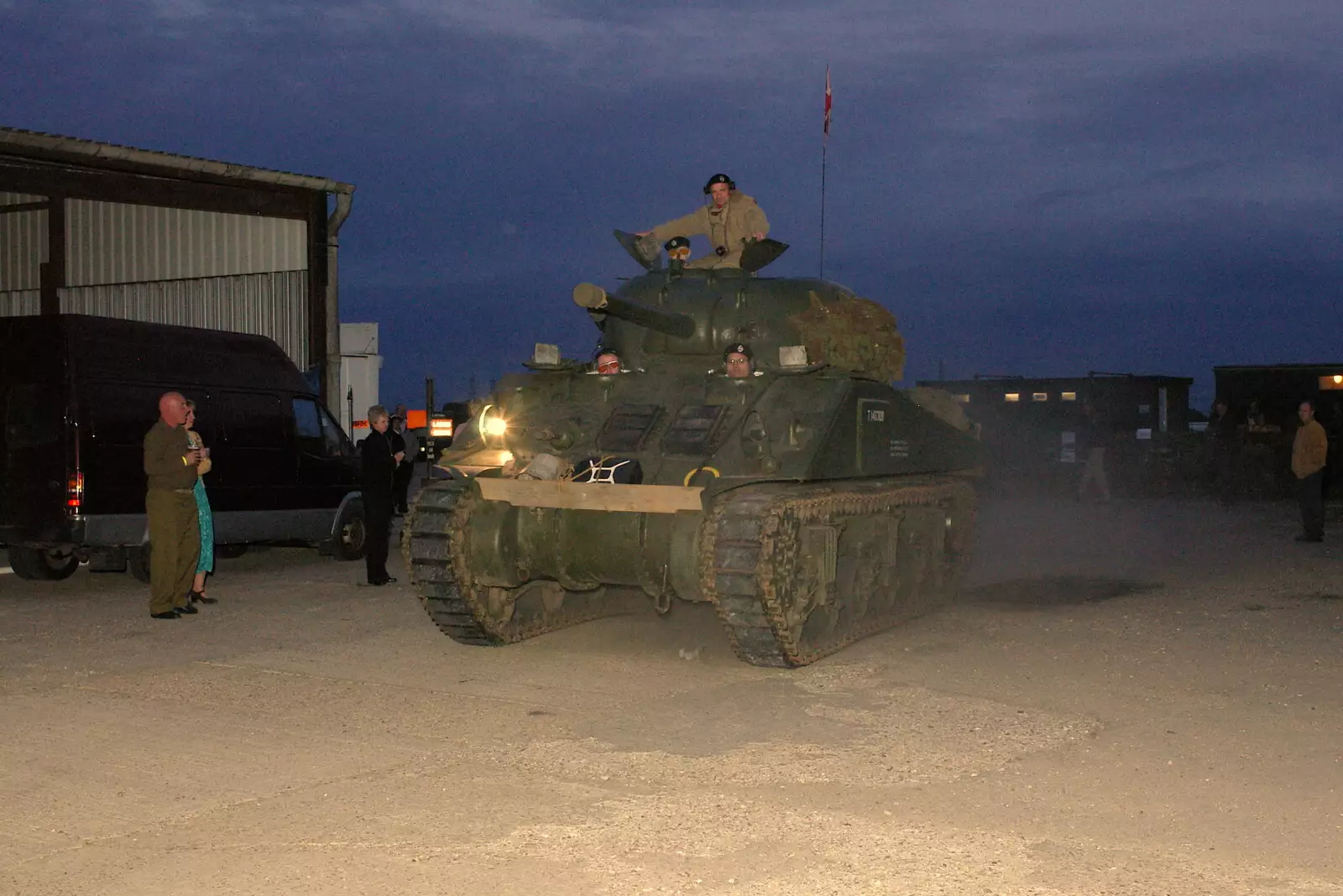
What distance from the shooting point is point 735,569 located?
905 centimetres

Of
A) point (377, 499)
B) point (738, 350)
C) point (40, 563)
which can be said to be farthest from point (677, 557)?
point (40, 563)

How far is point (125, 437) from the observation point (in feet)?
44.2

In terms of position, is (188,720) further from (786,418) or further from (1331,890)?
(1331,890)

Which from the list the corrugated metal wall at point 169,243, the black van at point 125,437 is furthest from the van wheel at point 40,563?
the corrugated metal wall at point 169,243

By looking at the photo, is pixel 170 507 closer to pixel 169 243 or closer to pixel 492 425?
pixel 492 425

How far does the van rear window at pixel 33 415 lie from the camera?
13.1 m

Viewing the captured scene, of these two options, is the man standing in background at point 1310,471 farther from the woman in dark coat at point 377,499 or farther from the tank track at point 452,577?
the tank track at point 452,577

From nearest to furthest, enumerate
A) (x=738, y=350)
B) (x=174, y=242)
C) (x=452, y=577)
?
(x=452, y=577) < (x=738, y=350) < (x=174, y=242)

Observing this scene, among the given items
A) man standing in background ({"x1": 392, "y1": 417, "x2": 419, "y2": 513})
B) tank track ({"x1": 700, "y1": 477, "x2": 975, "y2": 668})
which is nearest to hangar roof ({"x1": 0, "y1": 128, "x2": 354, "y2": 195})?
man standing in background ({"x1": 392, "y1": 417, "x2": 419, "y2": 513})

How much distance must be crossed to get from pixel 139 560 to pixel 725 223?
20.4 feet

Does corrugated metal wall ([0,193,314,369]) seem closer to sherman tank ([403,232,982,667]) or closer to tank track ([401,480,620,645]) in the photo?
sherman tank ([403,232,982,667])

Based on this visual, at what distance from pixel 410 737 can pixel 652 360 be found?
202 inches

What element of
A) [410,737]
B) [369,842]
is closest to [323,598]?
[410,737]

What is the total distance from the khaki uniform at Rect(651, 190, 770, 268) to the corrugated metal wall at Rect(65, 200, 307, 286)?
1270 centimetres
